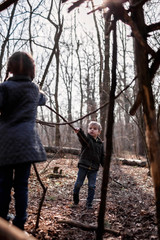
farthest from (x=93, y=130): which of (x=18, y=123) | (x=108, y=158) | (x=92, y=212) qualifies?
(x=108, y=158)

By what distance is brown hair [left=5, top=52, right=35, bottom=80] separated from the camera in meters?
2.09

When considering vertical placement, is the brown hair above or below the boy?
above

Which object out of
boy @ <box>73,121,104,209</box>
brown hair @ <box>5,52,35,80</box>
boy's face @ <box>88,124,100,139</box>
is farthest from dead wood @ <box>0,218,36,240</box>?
boy's face @ <box>88,124,100,139</box>

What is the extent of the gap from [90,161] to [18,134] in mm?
2032

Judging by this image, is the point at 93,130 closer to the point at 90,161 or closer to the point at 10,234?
the point at 90,161

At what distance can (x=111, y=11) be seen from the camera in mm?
1295

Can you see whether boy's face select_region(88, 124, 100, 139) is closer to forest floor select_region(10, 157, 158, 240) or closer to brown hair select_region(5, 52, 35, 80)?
forest floor select_region(10, 157, 158, 240)

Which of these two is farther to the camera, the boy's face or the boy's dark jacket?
the boy's face

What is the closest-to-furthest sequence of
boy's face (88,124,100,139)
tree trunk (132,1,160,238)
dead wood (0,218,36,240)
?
dead wood (0,218,36,240) → tree trunk (132,1,160,238) → boy's face (88,124,100,139)

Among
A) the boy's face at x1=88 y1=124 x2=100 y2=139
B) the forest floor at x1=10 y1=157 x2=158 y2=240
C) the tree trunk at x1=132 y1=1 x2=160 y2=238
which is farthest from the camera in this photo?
the boy's face at x1=88 y1=124 x2=100 y2=139

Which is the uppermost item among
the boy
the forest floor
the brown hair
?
the brown hair

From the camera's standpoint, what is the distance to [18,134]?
192 cm

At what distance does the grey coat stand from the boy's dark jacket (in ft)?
5.65

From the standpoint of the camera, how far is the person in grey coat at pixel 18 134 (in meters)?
1.89
